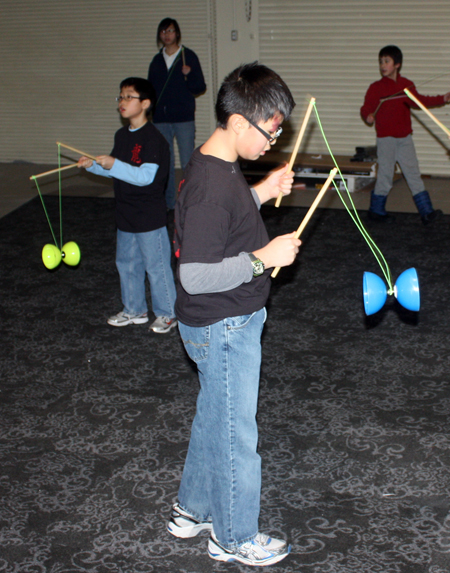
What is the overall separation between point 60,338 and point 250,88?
2.63 meters

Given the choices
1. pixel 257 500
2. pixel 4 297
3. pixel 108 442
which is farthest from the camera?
pixel 4 297

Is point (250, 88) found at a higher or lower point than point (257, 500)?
higher

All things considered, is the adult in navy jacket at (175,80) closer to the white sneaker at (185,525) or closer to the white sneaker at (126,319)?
the white sneaker at (126,319)

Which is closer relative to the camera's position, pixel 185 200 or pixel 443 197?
pixel 185 200

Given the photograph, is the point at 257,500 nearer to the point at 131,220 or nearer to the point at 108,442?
the point at 108,442

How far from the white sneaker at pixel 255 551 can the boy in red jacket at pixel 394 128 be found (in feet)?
14.4

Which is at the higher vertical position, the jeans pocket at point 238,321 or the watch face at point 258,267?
the watch face at point 258,267

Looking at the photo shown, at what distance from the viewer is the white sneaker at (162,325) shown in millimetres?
4043

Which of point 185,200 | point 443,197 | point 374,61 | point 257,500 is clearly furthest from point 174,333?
point 374,61

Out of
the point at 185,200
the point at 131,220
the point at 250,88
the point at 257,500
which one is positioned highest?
the point at 250,88

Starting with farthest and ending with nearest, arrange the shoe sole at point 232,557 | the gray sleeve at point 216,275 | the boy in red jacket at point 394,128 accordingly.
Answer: the boy in red jacket at point 394,128, the shoe sole at point 232,557, the gray sleeve at point 216,275

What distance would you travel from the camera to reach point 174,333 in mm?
4035

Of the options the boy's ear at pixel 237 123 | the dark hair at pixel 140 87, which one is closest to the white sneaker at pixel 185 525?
the boy's ear at pixel 237 123

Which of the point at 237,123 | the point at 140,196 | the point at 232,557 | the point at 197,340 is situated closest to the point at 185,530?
the point at 232,557
